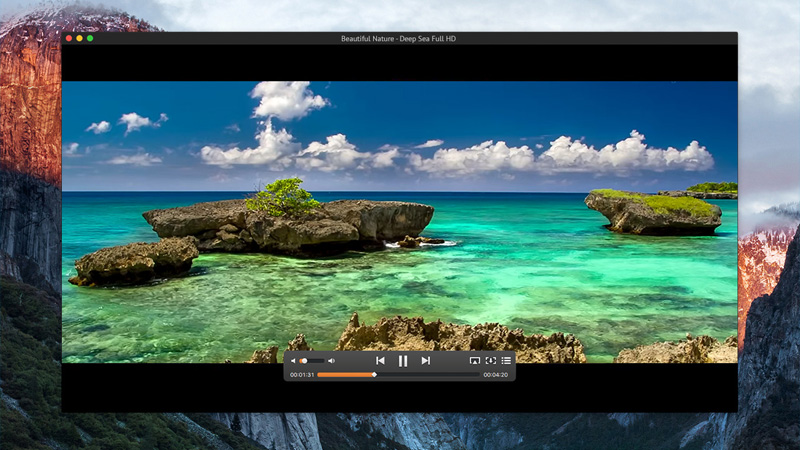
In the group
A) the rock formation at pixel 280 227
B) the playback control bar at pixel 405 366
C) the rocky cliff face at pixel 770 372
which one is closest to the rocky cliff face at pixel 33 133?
the rock formation at pixel 280 227

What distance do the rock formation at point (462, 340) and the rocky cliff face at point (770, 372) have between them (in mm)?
1056

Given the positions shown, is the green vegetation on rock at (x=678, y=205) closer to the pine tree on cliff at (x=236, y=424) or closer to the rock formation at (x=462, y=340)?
the rock formation at (x=462, y=340)

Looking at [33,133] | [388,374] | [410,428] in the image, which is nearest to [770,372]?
[410,428]

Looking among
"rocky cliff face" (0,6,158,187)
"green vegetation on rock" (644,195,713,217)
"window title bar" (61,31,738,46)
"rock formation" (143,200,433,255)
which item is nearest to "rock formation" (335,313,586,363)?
"green vegetation on rock" (644,195,713,217)

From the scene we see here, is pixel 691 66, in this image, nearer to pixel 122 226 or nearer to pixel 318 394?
pixel 318 394

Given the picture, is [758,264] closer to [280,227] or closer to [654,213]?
[654,213]

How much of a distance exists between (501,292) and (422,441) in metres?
1.07

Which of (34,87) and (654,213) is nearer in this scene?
(34,87)

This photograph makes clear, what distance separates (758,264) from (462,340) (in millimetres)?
1740

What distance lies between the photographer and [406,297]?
7.48ft

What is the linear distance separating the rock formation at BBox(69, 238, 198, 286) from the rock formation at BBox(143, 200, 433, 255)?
11 cm

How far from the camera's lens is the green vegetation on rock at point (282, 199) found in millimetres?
2492

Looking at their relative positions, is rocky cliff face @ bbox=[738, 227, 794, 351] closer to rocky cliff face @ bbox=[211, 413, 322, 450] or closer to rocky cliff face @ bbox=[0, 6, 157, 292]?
rocky cliff face @ bbox=[211, 413, 322, 450]

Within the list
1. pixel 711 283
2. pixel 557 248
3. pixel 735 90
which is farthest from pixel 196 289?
pixel 735 90
